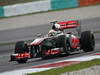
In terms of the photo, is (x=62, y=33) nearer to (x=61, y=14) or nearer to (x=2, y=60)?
(x=2, y=60)

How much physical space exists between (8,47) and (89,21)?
727 cm

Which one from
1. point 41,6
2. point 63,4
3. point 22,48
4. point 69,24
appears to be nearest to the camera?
point 22,48

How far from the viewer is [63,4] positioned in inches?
1213

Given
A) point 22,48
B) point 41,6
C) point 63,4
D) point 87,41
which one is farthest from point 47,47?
point 63,4

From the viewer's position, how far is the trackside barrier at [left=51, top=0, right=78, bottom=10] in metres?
30.4

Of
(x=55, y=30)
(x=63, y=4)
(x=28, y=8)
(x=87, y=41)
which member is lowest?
(x=87, y=41)

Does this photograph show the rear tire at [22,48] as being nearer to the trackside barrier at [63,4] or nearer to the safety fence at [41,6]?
the safety fence at [41,6]

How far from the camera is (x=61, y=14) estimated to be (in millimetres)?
29125

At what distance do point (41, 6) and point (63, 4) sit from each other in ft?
5.27

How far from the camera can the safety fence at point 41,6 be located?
3033 cm

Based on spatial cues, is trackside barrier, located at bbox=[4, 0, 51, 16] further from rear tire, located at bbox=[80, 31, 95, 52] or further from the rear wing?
rear tire, located at bbox=[80, 31, 95, 52]

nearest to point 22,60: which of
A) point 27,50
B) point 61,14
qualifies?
point 27,50

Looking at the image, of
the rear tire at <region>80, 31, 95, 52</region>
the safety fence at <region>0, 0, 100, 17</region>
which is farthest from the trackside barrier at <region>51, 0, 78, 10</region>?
the rear tire at <region>80, 31, 95, 52</region>

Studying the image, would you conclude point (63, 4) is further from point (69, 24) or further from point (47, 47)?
point (47, 47)
